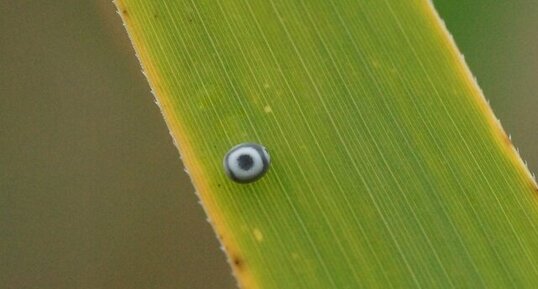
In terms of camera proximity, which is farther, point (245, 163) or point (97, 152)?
point (97, 152)

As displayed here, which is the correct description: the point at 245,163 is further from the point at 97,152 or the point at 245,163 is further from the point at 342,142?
the point at 97,152

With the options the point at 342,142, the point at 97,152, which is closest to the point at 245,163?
the point at 342,142

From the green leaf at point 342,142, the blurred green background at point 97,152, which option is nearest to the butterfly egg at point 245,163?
the green leaf at point 342,142

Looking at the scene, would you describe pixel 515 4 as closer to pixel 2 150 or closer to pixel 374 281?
pixel 374 281

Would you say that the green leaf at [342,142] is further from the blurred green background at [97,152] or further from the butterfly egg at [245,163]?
the blurred green background at [97,152]

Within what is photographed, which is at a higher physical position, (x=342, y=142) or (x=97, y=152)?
(x=97, y=152)
